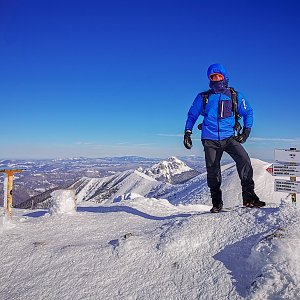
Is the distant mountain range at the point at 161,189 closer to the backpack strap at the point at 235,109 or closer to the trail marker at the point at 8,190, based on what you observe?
the trail marker at the point at 8,190

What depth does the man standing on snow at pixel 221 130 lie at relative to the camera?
6.28m

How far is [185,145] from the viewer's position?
269 inches

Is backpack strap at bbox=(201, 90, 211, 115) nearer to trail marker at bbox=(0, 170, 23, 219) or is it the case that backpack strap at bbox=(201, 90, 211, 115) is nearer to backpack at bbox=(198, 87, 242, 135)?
backpack at bbox=(198, 87, 242, 135)

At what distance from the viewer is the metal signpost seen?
6270mm

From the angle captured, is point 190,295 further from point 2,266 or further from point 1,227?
point 1,227

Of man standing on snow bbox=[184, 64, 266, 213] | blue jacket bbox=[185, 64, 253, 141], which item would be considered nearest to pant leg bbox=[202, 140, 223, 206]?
man standing on snow bbox=[184, 64, 266, 213]

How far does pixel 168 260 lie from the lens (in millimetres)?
4660

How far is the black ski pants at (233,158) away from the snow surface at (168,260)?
0.65 m

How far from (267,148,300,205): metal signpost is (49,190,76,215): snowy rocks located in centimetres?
528

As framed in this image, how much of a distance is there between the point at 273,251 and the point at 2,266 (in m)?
4.37

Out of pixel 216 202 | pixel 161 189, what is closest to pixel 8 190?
pixel 216 202

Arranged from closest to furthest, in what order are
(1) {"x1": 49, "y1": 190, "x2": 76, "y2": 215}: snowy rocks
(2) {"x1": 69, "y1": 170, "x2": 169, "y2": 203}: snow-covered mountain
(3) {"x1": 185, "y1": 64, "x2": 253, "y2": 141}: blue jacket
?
1. (3) {"x1": 185, "y1": 64, "x2": 253, "y2": 141}: blue jacket
2. (1) {"x1": 49, "y1": 190, "x2": 76, "y2": 215}: snowy rocks
3. (2) {"x1": 69, "y1": 170, "x2": 169, "y2": 203}: snow-covered mountain

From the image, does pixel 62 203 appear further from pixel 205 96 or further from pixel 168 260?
pixel 205 96

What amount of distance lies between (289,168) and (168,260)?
136 inches
